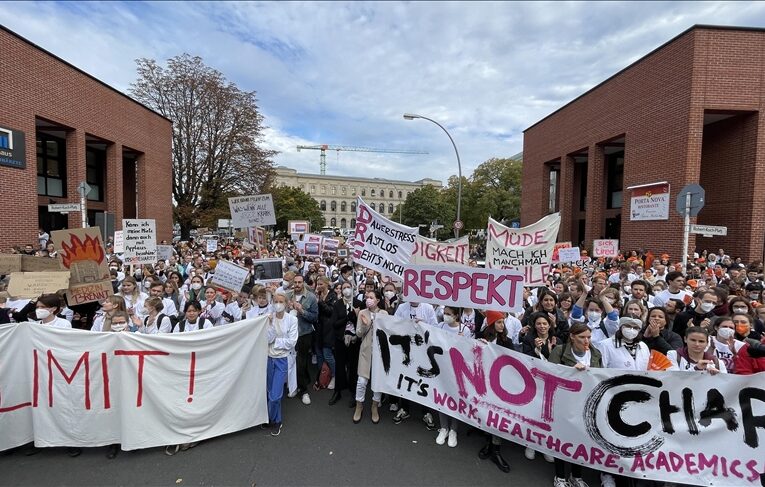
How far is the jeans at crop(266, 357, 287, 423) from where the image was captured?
4.59 m

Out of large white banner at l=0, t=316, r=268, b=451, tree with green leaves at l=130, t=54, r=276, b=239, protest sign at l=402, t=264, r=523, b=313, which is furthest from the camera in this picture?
tree with green leaves at l=130, t=54, r=276, b=239

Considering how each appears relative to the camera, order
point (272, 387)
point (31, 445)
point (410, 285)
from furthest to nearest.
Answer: point (410, 285)
point (272, 387)
point (31, 445)

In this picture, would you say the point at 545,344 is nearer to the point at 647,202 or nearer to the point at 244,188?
the point at 647,202

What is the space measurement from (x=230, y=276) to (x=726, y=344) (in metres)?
6.50

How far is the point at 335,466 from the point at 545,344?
2.58m

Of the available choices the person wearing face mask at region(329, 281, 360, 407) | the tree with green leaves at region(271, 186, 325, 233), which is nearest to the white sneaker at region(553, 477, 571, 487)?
the person wearing face mask at region(329, 281, 360, 407)

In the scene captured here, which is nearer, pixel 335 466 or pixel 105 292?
pixel 335 466

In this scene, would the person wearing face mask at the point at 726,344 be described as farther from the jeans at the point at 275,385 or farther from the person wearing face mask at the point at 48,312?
the person wearing face mask at the point at 48,312

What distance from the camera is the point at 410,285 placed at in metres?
5.02

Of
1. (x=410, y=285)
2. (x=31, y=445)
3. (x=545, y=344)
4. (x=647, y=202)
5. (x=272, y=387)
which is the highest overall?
(x=647, y=202)

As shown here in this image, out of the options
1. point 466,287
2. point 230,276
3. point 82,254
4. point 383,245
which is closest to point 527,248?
point 383,245

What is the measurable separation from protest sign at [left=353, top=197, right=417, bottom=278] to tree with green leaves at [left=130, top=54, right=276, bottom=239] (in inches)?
1075

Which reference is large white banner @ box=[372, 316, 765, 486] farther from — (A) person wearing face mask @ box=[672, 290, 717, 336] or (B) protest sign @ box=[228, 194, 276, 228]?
(B) protest sign @ box=[228, 194, 276, 228]

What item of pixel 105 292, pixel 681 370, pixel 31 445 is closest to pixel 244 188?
pixel 105 292
